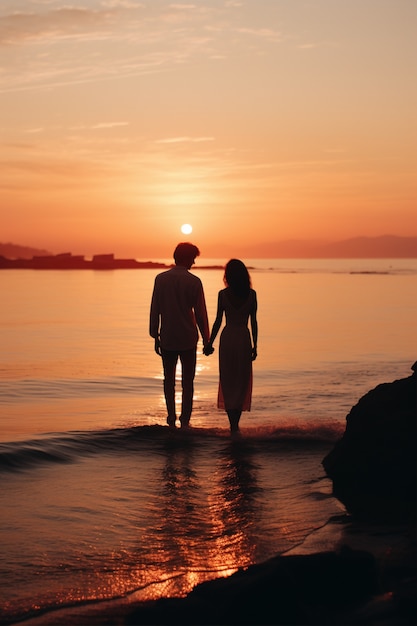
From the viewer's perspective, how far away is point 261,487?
7.51 meters

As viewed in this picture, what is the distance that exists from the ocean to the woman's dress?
1.39ft

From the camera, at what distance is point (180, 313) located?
10.1m

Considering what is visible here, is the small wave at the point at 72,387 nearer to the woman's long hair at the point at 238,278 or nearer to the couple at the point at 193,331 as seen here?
the couple at the point at 193,331

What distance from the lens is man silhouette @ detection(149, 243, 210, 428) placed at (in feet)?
33.3

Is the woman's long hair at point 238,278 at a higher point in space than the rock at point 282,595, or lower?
higher

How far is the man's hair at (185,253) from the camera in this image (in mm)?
10148

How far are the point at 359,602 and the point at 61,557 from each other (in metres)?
2.20

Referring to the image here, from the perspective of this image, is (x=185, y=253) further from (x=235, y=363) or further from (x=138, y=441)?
(x=138, y=441)

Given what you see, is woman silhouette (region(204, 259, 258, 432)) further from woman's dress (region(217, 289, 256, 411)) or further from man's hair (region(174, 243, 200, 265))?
man's hair (region(174, 243, 200, 265))

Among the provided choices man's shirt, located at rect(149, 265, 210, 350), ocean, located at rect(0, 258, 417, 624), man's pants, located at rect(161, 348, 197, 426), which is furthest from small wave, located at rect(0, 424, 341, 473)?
man's shirt, located at rect(149, 265, 210, 350)

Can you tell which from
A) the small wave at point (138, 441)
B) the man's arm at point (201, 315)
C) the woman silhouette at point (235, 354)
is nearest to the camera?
the small wave at point (138, 441)

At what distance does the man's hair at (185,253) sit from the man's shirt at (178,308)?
0.10m

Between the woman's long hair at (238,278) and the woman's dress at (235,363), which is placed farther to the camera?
the woman's dress at (235,363)

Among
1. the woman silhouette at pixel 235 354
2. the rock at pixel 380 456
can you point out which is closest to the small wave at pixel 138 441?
the woman silhouette at pixel 235 354
